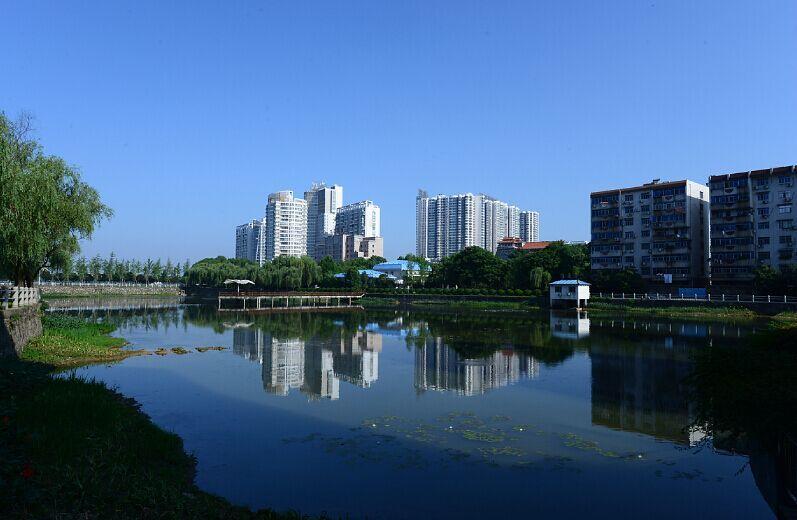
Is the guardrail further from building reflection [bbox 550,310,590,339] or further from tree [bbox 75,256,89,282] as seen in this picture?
tree [bbox 75,256,89,282]

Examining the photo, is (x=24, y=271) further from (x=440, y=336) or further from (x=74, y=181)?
(x=440, y=336)

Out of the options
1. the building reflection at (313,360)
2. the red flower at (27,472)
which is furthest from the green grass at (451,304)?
the red flower at (27,472)

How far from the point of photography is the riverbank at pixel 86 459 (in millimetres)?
7371

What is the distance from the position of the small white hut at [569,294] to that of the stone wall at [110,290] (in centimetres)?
7759

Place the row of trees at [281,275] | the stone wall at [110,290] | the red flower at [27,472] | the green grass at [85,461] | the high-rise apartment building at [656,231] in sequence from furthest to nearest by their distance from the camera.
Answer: the row of trees at [281,275]
the stone wall at [110,290]
the high-rise apartment building at [656,231]
the red flower at [27,472]
the green grass at [85,461]

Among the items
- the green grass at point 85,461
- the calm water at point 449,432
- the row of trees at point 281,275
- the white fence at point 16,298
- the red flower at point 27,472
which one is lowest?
the calm water at point 449,432

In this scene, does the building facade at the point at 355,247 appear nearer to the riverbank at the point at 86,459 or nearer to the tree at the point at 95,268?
the tree at the point at 95,268

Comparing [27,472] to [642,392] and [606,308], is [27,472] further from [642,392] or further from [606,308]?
[606,308]

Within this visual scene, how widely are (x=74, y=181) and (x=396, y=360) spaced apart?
22.4 metres

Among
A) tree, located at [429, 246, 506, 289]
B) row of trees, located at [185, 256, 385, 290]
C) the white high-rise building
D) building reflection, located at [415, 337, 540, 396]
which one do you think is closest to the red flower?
building reflection, located at [415, 337, 540, 396]

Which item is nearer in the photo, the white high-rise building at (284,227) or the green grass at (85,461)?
the green grass at (85,461)

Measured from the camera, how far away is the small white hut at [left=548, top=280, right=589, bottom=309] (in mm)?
66406

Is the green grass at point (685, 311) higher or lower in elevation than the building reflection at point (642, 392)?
higher

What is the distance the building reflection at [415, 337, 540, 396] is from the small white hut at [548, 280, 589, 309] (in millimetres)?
38038
